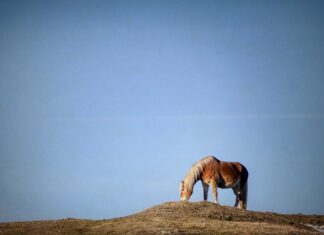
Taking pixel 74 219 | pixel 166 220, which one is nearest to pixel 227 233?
pixel 166 220

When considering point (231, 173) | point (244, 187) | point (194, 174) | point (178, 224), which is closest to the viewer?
point (178, 224)

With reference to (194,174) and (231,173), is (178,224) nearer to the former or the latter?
(194,174)

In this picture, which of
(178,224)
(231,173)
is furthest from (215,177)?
(178,224)

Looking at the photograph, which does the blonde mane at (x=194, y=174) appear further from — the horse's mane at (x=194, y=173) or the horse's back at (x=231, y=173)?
the horse's back at (x=231, y=173)

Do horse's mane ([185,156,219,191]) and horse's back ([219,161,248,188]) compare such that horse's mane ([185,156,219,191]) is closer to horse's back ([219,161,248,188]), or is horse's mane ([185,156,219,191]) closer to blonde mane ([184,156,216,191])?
blonde mane ([184,156,216,191])

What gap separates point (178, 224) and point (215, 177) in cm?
708

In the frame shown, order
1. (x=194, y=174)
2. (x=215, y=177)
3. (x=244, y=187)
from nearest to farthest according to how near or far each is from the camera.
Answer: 1. (x=194, y=174)
2. (x=215, y=177)
3. (x=244, y=187)

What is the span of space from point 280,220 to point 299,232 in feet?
14.1

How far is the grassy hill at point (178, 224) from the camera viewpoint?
22.5 m

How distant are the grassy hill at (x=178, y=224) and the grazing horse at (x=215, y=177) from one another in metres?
2.42

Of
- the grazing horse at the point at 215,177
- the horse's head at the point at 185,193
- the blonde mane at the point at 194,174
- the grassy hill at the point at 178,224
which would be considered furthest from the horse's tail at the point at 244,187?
the horse's head at the point at 185,193

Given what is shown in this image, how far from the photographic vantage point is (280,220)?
27672 mm

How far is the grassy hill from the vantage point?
73.8 ft

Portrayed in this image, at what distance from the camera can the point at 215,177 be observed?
2970 cm
